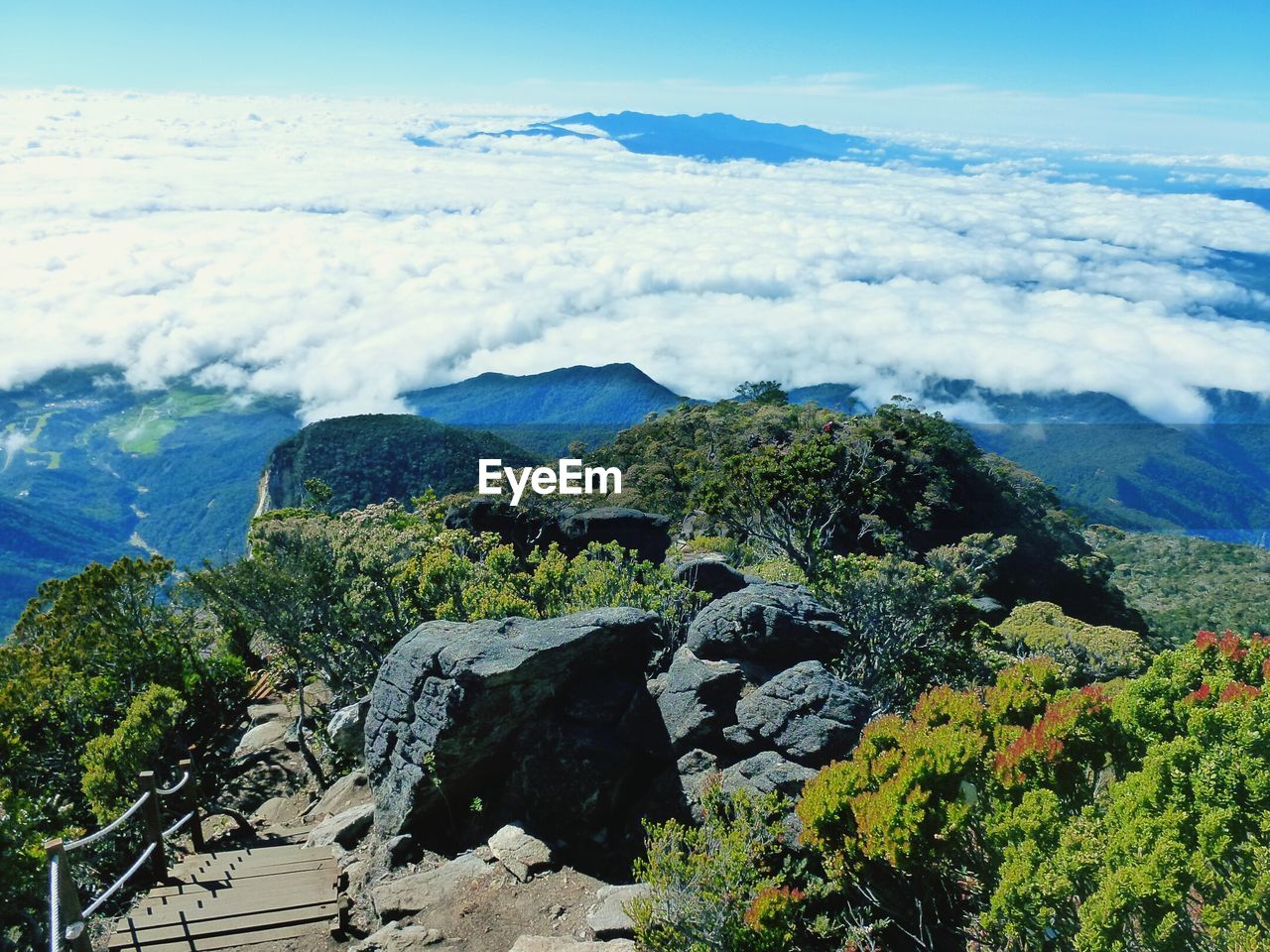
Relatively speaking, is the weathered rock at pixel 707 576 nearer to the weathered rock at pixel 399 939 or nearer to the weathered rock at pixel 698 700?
the weathered rock at pixel 698 700

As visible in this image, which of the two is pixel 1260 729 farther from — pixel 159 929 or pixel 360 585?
pixel 360 585

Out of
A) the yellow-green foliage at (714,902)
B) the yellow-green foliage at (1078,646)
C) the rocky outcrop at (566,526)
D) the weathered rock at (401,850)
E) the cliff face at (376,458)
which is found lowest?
the cliff face at (376,458)

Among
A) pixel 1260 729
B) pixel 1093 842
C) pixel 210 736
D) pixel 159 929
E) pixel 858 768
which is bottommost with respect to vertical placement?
pixel 210 736

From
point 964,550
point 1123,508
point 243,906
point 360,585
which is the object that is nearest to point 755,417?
point 964,550

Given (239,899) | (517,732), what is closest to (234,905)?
(239,899)

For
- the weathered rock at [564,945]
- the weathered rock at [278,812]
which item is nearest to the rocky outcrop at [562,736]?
the weathered rock at [564,945]

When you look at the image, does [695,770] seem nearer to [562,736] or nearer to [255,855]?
[562,736]

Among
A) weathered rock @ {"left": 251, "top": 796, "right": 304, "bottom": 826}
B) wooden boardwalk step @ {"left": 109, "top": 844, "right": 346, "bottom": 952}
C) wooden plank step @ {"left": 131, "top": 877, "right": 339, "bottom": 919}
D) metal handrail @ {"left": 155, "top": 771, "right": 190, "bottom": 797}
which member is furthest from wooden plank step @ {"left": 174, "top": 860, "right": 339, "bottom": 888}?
weathered rock @ {"left": 251, "top": 796, "right": 304, "bottom": 826}
